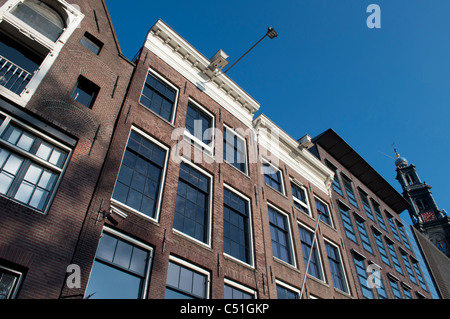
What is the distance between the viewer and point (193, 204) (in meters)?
12.1

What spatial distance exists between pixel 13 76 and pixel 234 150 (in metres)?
9.37

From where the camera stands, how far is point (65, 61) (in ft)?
34.2

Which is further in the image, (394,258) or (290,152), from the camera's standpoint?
(394,258)

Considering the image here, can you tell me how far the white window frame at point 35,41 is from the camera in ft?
28.7

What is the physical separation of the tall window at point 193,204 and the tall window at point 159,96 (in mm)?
2375

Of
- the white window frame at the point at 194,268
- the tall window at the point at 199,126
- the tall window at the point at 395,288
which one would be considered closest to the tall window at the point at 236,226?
the white window frame at the point at 194,268

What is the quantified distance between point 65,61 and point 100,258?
604cm

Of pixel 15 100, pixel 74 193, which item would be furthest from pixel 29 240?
pixel 15 100

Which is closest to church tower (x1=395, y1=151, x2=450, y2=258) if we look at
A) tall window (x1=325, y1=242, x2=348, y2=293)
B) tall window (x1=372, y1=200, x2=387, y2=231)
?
tall window (x1=372, y1=200, x2=387, y2=231)

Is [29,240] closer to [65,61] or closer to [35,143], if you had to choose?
[35,143]

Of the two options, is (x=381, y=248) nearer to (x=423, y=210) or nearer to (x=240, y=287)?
(x=240, y=287)

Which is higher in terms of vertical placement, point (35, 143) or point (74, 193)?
point (35, 143)

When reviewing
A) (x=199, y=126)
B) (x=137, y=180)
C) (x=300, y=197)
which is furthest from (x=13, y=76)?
(x=300, y=197)

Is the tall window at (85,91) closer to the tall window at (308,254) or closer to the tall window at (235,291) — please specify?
the tall window at (235,291)
